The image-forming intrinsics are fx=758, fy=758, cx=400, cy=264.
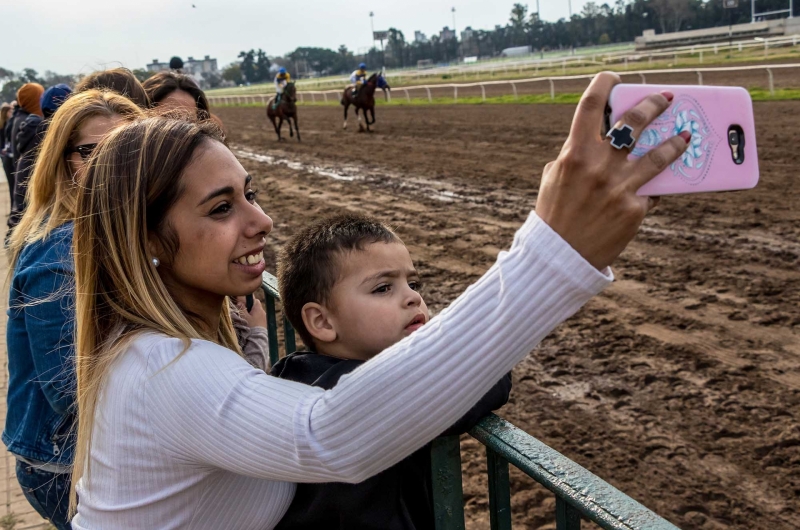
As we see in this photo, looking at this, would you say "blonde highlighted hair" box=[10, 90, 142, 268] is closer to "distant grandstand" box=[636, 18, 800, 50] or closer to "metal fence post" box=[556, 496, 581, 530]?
"metal fence post" box=[556, 496, 581, 530]

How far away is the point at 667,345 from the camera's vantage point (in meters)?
4.80

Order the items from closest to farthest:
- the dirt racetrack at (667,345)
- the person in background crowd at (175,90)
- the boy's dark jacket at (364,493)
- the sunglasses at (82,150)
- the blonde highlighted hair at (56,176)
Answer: the boy's dark jacket at (364,493) → the blonde highlighted hair at (56,176) → the sunglasses at (82,150) → the dirt racetrack at (667,345) → the person in background crowd at (175,90)

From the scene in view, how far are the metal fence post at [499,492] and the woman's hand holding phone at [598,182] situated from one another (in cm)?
60

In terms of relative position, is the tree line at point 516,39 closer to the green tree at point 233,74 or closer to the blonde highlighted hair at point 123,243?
the green tree at point 233,74

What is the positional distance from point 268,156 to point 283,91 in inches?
134

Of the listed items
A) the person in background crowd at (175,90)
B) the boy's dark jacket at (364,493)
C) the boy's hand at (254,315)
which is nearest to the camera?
the boy's dark jacket at (364,493)

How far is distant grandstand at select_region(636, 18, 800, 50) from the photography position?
132 ft

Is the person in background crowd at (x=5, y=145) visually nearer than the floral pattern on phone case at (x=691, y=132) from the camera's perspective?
No

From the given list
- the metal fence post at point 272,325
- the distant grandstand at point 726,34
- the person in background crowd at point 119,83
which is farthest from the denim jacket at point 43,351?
the distant grandstand at point 726,34

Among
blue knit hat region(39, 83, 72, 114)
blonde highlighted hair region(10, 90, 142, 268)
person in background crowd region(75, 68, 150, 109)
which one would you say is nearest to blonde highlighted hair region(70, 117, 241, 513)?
blonde highlighted hair region(10, 90, 142, 268)

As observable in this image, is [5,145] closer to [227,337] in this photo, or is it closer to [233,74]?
[227,337]

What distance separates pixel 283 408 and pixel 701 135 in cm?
67

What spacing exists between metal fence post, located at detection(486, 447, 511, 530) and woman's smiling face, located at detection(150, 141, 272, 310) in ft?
1.79

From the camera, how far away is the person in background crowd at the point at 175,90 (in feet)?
12.9
